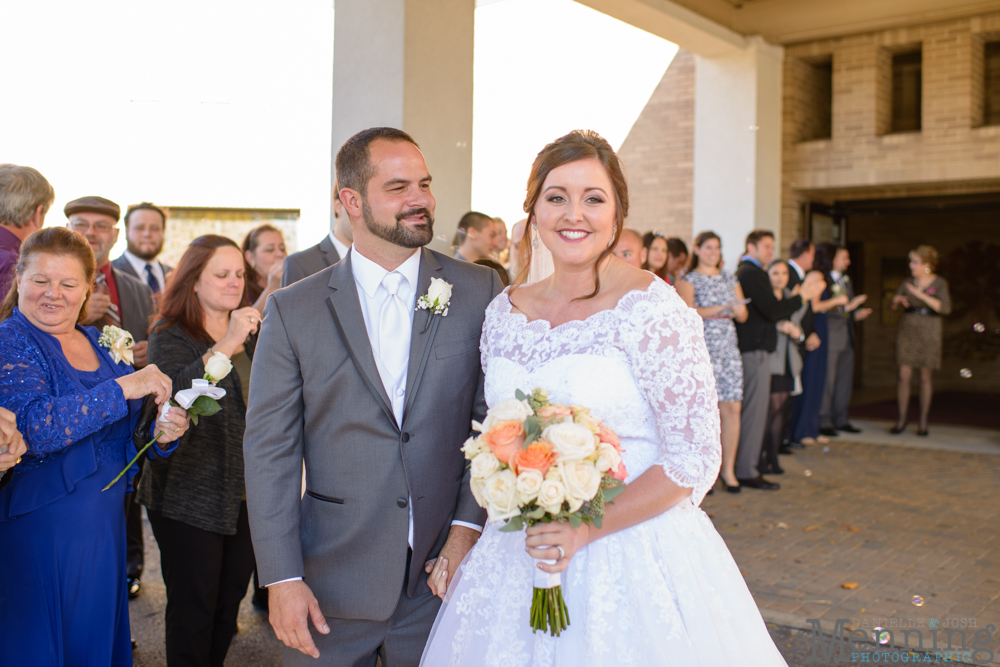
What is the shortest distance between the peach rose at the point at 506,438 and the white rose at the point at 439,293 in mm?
597

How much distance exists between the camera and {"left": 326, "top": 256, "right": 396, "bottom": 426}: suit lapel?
2406 mm

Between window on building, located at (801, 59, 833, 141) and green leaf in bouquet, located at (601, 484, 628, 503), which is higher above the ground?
window on building, located at (801, 59, 833, 141)

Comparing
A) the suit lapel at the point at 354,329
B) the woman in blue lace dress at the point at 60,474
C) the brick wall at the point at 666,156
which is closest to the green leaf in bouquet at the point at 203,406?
the woman in blue lace dress at the point at 60,474

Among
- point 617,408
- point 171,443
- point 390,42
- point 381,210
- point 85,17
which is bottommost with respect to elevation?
point 171,443

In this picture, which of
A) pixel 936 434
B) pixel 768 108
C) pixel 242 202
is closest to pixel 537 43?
pixel 768 108

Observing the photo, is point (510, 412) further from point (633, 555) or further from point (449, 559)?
point (449, 559)

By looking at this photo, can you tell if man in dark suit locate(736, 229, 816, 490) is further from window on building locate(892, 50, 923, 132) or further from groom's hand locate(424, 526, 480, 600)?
groom's hand locate(424, 526, 480, 600)

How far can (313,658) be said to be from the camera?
2.46m

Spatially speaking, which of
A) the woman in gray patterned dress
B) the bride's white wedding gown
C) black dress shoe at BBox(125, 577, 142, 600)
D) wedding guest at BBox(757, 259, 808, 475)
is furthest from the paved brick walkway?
black dress shoe at BBox(125, 577, 142, 600)

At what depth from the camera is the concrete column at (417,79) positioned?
19.1ft

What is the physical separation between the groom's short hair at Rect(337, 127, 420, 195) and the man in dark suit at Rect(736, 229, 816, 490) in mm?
5930

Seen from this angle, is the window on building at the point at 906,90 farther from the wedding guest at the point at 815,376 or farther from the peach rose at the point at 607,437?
the peach rose at the point at 607,437

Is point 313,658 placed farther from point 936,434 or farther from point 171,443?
point 936,434

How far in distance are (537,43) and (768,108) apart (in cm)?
486
